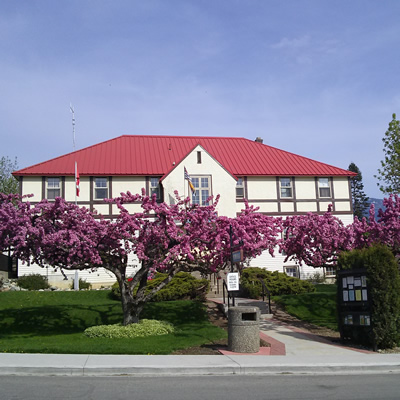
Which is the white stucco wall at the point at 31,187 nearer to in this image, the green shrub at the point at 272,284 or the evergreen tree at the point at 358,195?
the green shrub at the point at 272,284

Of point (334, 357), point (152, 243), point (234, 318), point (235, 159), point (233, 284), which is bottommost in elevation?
point (334, 357)

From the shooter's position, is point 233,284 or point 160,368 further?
point 233,284

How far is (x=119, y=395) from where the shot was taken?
7.79 m

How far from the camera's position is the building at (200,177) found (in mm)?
29516

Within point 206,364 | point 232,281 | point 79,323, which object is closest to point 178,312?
point 79,323

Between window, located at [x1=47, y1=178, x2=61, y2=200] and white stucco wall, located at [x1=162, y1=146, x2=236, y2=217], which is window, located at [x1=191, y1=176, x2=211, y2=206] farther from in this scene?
window, located at [x1=47, y1=178, x2=61, y2=200]

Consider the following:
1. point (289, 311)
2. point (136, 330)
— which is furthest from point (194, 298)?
point (136, 330)

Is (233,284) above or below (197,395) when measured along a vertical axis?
above

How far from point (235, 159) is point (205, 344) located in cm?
2169

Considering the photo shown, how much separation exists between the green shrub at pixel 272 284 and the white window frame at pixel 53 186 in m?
13.7

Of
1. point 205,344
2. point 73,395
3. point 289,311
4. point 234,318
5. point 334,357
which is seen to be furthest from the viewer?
point 289,311

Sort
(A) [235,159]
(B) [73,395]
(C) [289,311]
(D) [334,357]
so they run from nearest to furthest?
(B) [73,395], (D) [334,357], (C) [289,311], (A) [235,159]

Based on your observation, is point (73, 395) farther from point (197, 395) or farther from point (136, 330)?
point (136, 330)

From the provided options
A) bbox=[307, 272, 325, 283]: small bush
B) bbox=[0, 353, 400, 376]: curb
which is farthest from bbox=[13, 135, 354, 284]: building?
bbox=[0, 353, 400, 376]: curb
